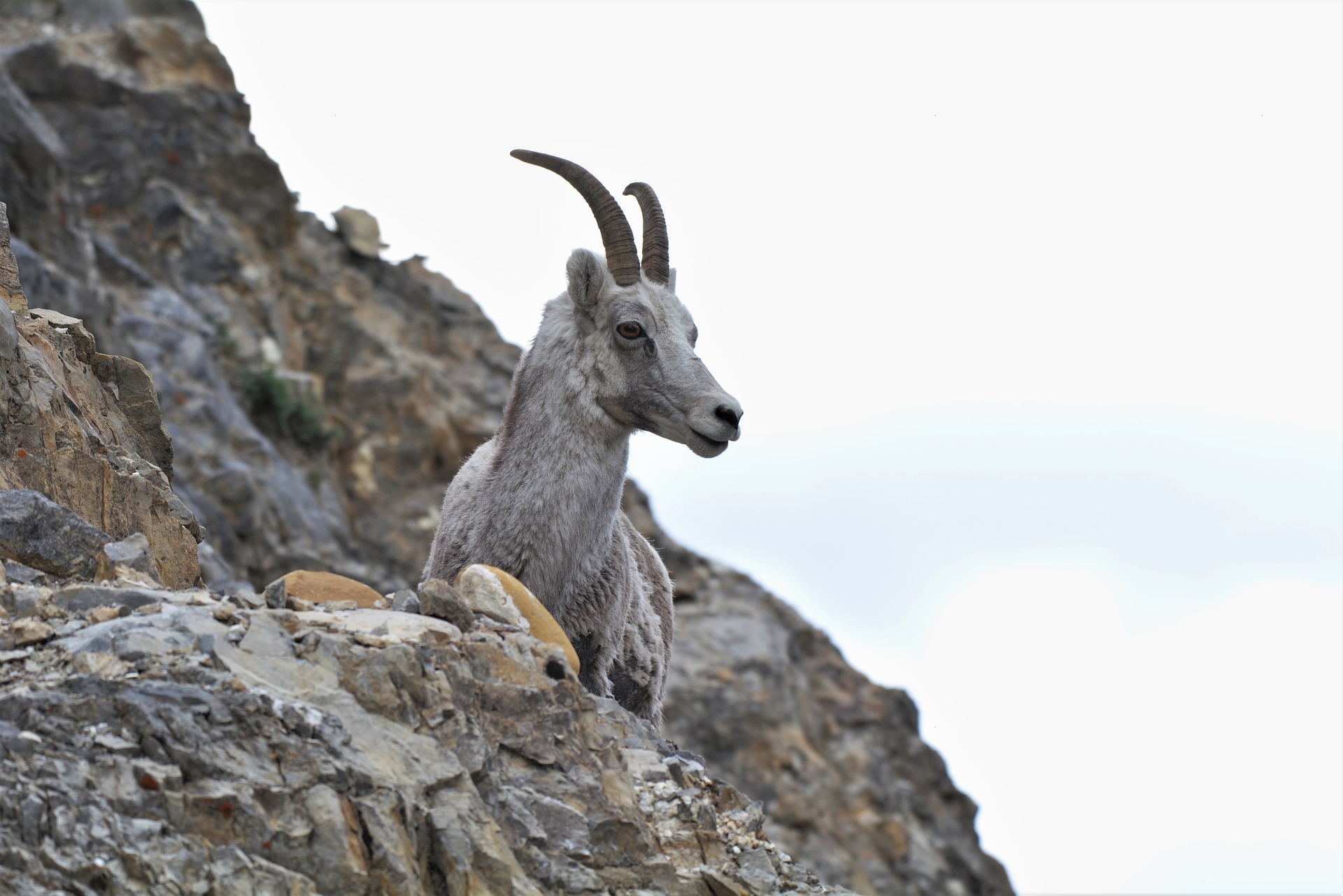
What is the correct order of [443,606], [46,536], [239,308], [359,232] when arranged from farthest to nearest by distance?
[359,232]
[239,308]
[46,536]
[443,606]

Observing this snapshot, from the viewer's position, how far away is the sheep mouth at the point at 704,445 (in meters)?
6.54

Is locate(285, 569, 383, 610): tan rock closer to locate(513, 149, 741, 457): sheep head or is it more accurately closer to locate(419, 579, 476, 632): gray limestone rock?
locate(419, 579, 476, 632): gray limestone rock

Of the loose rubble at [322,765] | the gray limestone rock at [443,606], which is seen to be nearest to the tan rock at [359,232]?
the loose rubble at [322,765]

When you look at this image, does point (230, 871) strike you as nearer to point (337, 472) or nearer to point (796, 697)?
point (337, 472)

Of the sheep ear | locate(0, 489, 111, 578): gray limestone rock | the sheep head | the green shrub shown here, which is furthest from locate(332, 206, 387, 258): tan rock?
locate(0, 489, 111, 578): gray limestone rock

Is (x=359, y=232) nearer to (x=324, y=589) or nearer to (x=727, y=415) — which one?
(x=727, y=415)

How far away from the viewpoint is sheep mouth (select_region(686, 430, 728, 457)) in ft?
21.5

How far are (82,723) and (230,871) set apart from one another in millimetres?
610

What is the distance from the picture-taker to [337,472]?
18.2 m

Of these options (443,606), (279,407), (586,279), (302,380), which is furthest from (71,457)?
(302,380)

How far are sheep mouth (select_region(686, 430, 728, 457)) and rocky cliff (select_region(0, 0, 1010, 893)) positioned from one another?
655 cm

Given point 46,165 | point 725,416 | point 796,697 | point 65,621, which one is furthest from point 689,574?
point 65,621

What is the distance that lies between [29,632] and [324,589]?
4.97 ft

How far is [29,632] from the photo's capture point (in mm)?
4023
